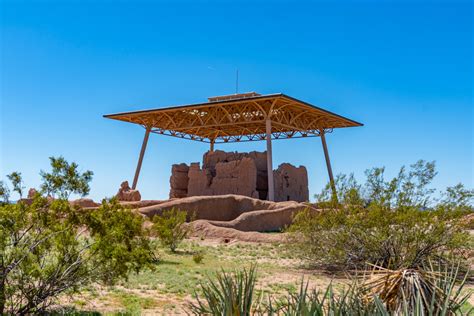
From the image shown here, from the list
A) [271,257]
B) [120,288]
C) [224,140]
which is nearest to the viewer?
[120,288]

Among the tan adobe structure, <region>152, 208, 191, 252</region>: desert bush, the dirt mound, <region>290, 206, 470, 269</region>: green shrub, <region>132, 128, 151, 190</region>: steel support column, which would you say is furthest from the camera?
<region>132, 128, 151, 190</region>: steel support column

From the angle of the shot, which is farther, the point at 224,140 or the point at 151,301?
the point at 224,140

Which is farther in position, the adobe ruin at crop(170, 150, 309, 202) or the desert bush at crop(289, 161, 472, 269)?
the adobe ruin at crop(170, 150, 309, 202)

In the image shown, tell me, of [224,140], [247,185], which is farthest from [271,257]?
[224,140]

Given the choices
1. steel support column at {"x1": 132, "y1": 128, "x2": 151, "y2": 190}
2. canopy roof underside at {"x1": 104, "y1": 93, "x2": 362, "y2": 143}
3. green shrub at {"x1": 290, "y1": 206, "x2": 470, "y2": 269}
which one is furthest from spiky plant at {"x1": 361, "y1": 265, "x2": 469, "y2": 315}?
steel support column at {"x1": 132, "y1": 128, "x2": 151, "y2": 190}

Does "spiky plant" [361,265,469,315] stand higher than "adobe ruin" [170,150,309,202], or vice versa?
"adobe ruin" [170,150,309,202]

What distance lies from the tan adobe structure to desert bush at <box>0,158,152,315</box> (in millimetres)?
24031

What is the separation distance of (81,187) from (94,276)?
1593 millimetres

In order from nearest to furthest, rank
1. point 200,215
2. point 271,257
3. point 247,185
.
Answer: point 271,257 → point 200,215 → point 247,185

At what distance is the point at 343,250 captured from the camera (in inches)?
576

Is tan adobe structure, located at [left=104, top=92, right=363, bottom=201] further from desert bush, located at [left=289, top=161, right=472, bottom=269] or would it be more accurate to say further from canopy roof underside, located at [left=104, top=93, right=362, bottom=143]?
desert bush, located at [left=289, top=161, right=472, bottom=269]

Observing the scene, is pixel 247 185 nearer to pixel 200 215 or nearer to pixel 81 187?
pixel 200 215

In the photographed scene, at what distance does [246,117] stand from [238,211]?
33.5 feet

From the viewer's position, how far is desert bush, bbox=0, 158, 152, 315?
8.00 metres
